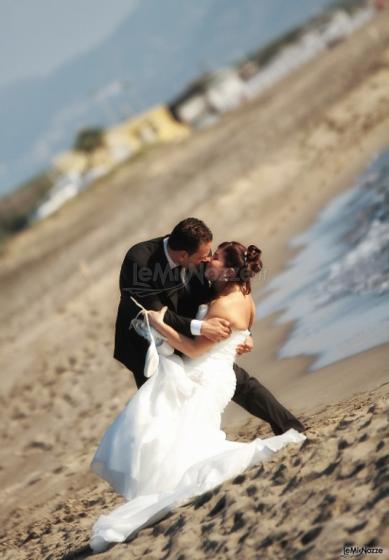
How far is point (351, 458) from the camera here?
5.68m

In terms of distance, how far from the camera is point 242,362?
12.3 m

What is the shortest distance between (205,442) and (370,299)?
5.51 metres

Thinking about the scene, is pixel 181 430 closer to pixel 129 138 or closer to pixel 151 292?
pixel 151 292

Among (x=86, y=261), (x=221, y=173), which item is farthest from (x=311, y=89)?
(x=86, y=261)

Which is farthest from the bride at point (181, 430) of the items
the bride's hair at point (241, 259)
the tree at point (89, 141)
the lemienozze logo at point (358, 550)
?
the tree at point (89, 141)

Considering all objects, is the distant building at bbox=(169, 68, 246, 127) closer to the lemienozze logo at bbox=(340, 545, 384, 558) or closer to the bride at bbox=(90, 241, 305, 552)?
the bride at bbox=(90, 241, 305, 552)

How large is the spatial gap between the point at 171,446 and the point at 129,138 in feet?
288

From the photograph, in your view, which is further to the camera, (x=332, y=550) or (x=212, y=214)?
(x=212, y=214)

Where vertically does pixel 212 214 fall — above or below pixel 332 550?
above

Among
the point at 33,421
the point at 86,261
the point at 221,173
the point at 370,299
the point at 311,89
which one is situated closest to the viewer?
the point at 370,299

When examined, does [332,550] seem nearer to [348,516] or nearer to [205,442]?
[348,516]

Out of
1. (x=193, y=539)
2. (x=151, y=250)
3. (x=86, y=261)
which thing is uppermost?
(x=86, y=261)

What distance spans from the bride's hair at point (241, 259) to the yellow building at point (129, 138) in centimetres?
8071

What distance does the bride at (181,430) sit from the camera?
624 centimetres
